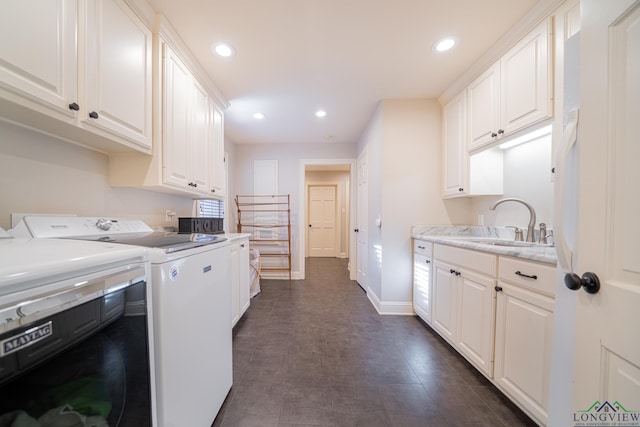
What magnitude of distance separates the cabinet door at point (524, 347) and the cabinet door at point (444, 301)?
398 millimetres

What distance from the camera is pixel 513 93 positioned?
1620 mm

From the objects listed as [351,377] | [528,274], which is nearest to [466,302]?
[528,274]

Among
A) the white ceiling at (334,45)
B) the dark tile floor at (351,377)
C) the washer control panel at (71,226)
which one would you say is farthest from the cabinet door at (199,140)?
the dark tile floor at (351,377)

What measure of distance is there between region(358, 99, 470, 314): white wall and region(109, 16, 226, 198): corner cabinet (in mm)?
1869

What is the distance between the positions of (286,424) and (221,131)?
2.59 metres

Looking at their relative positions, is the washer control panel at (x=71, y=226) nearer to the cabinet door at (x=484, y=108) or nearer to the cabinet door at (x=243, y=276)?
the cabinet door at (x=243, y=276)

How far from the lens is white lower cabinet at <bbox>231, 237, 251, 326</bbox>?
2096 mm

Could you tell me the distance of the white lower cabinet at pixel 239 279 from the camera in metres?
Answer: 2.10

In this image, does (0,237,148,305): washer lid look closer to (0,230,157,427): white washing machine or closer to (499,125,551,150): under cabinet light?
(0,230,157,427): white washing machine

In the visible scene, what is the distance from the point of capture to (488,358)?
1.40 metres

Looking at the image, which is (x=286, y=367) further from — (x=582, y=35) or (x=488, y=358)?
(x=582, y=35)

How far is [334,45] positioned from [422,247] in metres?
2.01

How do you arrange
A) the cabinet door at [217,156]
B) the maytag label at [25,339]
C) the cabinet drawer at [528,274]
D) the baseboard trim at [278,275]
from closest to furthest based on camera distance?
the maytag label at [25,339] → the cabinet drawer at [528,274] → the cabinet door at [217,156] → the baseboard trim at [278,275]

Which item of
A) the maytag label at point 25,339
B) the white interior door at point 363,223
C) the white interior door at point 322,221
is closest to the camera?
the maytag label at point 25,339
